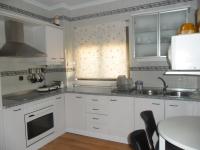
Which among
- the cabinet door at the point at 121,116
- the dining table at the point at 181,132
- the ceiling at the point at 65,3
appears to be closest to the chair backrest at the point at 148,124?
the dining table at the point at 181,132

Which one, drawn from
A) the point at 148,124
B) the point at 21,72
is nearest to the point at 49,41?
the point at 21,72

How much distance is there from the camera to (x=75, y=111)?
315 centimetres

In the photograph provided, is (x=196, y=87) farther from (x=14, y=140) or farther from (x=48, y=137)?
(x=14, y=140)

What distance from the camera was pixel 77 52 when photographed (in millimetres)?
3758

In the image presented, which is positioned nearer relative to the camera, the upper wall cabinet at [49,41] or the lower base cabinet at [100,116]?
the lower base cabinet at [100,116]

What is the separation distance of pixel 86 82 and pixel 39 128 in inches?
56.0

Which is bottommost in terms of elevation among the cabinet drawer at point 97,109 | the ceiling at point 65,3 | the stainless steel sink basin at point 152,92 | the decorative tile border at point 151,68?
the cabinet drawer at point 97,109

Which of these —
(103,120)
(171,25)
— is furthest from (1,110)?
(171,25)

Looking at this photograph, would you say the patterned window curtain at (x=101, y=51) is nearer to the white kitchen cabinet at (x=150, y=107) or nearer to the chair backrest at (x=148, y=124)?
the white kitchen cabinet at (x=150, y=107)

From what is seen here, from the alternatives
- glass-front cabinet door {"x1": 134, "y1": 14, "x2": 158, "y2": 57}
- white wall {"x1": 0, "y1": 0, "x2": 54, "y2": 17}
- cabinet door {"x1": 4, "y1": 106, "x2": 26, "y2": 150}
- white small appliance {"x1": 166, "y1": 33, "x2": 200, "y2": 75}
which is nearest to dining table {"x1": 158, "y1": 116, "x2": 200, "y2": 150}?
white small appliance {"x1": 166, "y1": 33, "x2": 200, "y2": 75}

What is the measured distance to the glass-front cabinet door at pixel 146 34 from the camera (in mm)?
2895

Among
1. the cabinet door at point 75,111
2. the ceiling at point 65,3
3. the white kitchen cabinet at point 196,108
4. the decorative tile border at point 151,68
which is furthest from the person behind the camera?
the ceiling at point 65,3

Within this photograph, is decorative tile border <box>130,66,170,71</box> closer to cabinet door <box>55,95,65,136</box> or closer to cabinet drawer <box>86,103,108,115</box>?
cabinet drawer <box>86,103,108,115</box>

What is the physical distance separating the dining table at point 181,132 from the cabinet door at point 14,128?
181cm
